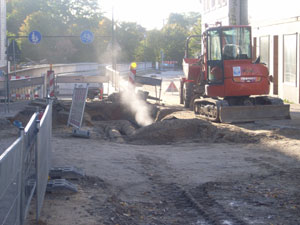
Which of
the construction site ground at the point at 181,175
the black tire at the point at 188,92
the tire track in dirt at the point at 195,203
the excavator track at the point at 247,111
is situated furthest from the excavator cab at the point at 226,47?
the tire track in dirt at the point at 195,203

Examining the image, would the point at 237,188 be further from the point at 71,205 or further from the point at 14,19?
the point at 14,19

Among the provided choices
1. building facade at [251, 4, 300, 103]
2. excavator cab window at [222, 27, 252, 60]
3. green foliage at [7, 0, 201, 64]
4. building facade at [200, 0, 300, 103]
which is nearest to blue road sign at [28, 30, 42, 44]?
building facade at [200, 0, 300, 103]

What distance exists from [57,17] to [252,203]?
3599 inches

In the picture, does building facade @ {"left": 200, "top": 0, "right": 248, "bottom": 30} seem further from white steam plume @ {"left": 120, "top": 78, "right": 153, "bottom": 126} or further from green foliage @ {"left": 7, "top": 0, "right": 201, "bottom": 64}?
green foliage @ {"left": 7, "top": 0, "right": 201, "bottom": 64}

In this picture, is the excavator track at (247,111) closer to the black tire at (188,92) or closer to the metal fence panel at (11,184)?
the black tire at (188,92)

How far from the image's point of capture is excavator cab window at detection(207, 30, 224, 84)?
659 inches

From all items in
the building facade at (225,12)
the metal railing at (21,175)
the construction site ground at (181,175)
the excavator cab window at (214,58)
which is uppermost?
the building facade at (225,12)

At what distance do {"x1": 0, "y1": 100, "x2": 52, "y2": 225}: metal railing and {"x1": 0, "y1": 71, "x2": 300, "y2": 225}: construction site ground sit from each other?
0.58 m

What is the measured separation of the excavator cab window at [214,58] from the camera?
16.8 meters

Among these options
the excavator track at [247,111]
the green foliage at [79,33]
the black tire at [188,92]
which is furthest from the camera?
the green foliage at [79,33]

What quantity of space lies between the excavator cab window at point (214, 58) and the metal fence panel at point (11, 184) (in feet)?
41.6

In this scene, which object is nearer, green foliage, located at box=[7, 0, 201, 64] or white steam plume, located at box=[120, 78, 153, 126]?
white steam plume, located at box=[120, 78, 153, 126]

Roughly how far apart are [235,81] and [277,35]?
1147 cm

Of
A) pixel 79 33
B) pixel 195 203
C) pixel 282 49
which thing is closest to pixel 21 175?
pixel 195 203
